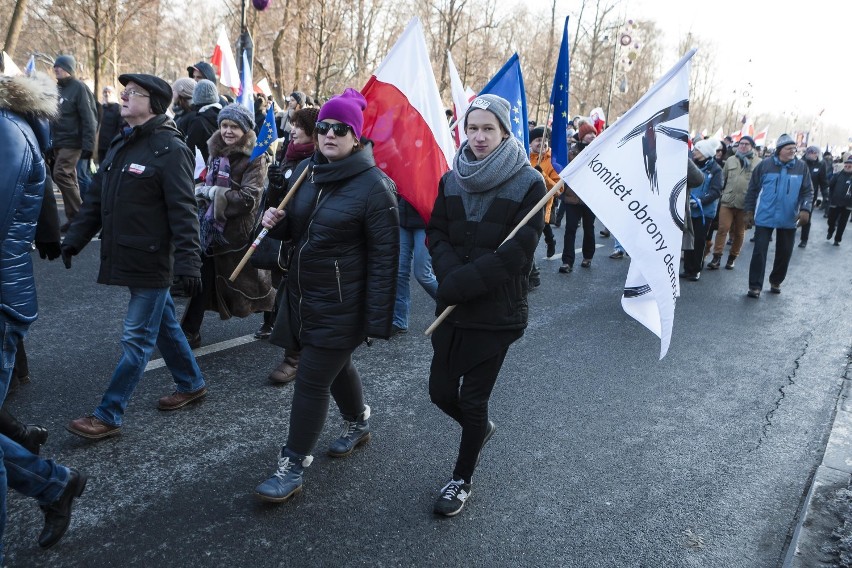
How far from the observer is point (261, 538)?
293 cm

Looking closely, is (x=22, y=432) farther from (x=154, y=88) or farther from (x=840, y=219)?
(x=840, y=219)

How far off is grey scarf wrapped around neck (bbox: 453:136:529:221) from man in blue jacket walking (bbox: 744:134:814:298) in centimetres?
633


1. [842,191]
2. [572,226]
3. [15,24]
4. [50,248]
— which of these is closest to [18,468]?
[50,248]

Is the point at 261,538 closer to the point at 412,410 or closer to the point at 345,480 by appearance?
the point at 345,480

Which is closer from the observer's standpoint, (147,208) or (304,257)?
(304,257)

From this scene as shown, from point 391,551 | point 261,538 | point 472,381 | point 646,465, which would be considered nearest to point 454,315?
point 472,381

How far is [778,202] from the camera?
8375 millimetres

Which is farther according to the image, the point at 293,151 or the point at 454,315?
the point at 293,151

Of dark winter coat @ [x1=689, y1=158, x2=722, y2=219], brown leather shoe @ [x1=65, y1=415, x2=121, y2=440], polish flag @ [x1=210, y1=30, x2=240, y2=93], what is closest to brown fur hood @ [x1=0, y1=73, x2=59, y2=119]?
brown leather shoe @ [x1=65, y1=415, x2=121, y2=440]

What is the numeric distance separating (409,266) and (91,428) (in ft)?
10.1

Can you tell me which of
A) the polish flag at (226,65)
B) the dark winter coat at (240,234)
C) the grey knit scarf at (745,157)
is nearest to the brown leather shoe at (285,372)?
the dark winter coat at (240,234)

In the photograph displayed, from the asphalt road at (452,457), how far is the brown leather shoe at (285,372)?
0.22 ft

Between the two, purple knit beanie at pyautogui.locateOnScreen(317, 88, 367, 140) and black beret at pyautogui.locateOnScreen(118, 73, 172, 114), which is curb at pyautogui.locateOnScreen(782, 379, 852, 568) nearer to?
purple knit beanie at pyautogui.locateOnScreen(317, 88, 367, 140)

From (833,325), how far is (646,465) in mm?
4684
